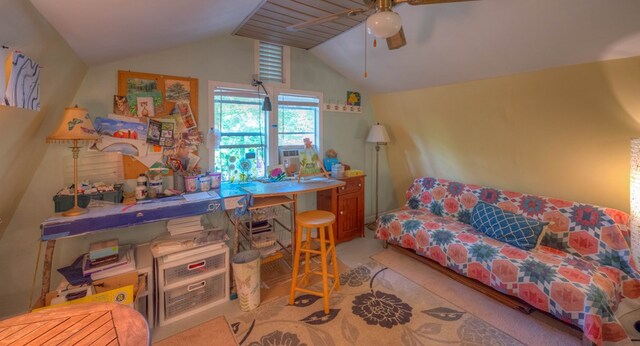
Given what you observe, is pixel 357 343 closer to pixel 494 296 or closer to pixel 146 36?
pixel 494 296

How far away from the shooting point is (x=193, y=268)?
6.98 ft

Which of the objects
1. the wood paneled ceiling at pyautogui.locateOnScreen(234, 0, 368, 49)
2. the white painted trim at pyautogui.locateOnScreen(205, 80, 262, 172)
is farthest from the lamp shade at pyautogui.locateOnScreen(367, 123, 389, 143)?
the white painted trim at pyautogui.locateOnScreen(205, 80, 262, 172)

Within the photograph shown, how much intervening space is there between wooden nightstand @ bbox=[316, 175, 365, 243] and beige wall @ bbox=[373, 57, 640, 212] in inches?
41.2

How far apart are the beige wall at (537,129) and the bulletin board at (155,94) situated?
8.09 feet

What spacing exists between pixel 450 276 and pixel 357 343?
127 cm

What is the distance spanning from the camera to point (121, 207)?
2023 mm

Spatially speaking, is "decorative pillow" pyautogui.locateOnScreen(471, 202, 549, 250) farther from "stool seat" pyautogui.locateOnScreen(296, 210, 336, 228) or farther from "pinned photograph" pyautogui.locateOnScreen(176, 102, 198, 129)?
"pinned photograph" pyautogui.locateOnScreen(176, 102, 198, 129)

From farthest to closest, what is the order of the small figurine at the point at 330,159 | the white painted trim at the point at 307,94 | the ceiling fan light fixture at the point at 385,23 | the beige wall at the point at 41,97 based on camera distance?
1. the small figurine at the point at 330,159
2. the white painted trim at the point at 307,94
3. the ceiling fan light fixture at the point at 385,23
4. the beige wall at the point at 41,97

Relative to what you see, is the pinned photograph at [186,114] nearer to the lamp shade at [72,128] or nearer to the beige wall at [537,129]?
the lamp shade at [72,128]

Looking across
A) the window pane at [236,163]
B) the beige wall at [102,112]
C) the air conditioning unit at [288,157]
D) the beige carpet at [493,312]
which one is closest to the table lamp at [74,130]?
the beige wall at [102,112]

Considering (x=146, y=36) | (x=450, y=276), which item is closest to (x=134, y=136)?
(x=146, y=36)

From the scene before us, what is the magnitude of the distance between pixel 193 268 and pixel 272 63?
2.30 meters

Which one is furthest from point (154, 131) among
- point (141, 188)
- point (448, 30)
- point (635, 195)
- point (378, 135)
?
point (635, 195)

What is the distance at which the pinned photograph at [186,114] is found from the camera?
2.57 m
